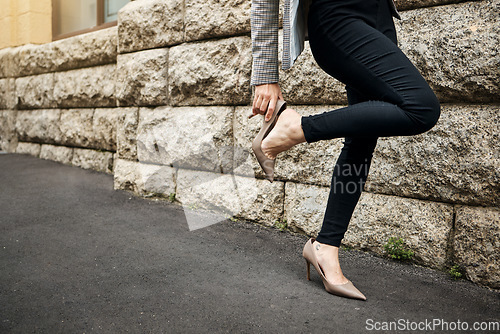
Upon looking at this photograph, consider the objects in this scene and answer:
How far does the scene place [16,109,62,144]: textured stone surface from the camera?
5.98 m

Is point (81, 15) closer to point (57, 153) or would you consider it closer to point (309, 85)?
point (57, 153)

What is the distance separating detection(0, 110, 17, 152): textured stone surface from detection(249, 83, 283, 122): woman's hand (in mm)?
6477

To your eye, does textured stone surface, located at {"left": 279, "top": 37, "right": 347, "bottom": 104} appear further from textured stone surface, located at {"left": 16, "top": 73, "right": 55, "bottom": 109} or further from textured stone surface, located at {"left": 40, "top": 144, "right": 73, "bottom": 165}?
textured stone surface, located at {"left": 16, "top": 73, "right": 55, "bottom": 109}

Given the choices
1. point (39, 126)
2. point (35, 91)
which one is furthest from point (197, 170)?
point (35, 91)

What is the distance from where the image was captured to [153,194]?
3955mm

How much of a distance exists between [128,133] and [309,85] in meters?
2.16

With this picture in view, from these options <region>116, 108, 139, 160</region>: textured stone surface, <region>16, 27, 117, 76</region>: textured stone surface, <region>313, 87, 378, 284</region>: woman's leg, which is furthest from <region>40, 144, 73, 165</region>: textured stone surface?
<region>313, 87, 378, 284</region>: woman's leg

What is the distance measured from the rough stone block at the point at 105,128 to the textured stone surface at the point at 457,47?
11.9 feet

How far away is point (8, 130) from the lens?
23.2ft

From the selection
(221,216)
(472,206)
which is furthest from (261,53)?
(221,216)

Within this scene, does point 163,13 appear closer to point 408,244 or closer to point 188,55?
point 188,55

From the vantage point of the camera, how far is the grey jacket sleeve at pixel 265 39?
5.74 feet

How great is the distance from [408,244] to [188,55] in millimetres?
2334

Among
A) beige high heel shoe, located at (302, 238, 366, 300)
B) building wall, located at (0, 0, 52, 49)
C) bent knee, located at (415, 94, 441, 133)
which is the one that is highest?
building wall, located at (0, 0, 52, 49)
